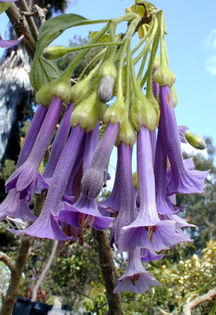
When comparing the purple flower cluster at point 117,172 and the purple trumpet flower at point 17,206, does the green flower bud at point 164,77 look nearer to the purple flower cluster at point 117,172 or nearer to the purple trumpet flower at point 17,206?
the purple flower cluster at point 117,172

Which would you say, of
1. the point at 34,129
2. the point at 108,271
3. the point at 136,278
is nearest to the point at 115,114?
the point at 34,129

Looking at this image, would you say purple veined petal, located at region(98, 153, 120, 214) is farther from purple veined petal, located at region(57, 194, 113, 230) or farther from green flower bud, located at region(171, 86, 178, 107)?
green flower bud, located at region(171, 86, 178, 107)

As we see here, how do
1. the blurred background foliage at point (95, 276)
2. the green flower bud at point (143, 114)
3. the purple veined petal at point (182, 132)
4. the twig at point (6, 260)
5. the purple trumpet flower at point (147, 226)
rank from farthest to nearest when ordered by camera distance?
the blurred background foliage at point (95, 276), the twig at point (6, 260), the purple veined petal at point (182, 132), the green flower bud at point (143, 114), the purple trumpet flower at point (147, 226)

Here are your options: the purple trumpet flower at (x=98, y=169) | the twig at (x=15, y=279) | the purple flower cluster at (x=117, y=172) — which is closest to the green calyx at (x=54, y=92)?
the purple flower cluster at (x=117, y=172)

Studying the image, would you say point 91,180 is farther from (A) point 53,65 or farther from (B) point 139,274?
(A) point 53,65

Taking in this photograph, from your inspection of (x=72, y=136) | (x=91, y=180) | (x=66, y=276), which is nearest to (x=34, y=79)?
(x=72, y=136)

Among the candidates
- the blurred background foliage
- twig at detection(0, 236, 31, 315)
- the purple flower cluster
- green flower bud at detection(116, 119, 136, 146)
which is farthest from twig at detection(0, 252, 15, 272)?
green flower bud at detection(116, 119, 136, 146)

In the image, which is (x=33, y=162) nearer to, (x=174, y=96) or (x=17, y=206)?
(x=17, y=206)
